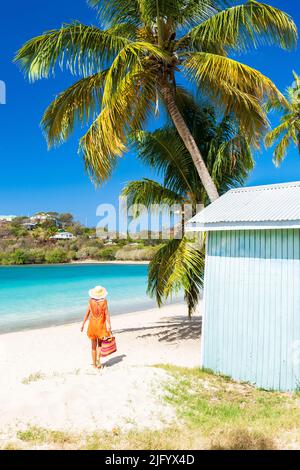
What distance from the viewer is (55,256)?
75.6 metres

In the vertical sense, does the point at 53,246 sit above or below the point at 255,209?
below

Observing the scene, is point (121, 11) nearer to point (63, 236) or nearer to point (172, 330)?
point (172, 330)

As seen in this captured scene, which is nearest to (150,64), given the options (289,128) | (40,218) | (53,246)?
(289,128)

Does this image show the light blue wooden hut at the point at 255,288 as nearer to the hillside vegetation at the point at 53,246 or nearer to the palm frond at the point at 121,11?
the palm frond at the point at 121,11

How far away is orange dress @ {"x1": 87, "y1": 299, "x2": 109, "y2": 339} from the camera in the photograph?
27.9 feet

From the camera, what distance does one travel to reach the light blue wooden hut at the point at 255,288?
697cm

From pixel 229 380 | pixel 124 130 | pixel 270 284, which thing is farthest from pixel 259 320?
pixel 124 130

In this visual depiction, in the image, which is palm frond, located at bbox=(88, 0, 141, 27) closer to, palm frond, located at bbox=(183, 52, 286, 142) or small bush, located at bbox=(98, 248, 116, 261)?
palm frond, located at bbox=(183, 52, 286, 142)

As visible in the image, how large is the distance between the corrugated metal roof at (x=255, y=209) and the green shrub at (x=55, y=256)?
68.8 metres

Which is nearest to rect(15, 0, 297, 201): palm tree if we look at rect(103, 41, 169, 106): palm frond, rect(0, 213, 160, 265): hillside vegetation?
rect(103, 41, 169, 106): palm frond

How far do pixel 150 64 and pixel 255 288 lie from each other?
5.99 m

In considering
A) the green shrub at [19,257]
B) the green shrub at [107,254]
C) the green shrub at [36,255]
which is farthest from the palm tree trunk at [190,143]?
the green shrub at [36,255]

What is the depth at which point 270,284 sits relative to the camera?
7.23m
